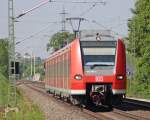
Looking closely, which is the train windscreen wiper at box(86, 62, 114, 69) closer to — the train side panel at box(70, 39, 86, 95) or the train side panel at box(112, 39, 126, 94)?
the train side panel at box(112, 39, 126, 94)

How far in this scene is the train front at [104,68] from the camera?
88.9 ft

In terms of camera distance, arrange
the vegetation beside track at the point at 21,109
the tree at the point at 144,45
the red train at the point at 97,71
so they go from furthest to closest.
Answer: the tree at the point at 144,45 → the red train at the point at 97,71 → the vegetation beside track at the point at 21,109

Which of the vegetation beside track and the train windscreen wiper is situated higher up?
the train windscreen wiper

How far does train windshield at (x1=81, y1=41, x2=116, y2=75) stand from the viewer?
2716cm

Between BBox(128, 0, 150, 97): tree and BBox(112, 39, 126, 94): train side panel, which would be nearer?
BBox(112, 39, 126, 94): train side panel

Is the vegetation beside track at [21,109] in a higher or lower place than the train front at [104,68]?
lower

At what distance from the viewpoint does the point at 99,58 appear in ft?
89.5

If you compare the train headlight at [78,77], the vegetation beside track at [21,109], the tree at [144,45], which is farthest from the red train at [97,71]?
the tree at [144,45]

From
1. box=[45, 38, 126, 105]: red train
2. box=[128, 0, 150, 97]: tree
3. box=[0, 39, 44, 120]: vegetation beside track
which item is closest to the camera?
box=[0, 39, 44, 120]: vegetation beside track

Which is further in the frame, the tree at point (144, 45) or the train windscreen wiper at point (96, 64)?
the tree at point (144, 45)

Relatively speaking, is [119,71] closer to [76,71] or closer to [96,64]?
[96,64]

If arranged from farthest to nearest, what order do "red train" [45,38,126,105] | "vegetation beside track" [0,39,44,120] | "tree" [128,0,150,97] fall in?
1. "tree" [128,0,150,97]
2. "red train" [45,38,126,105]
3. "vegetation beside track" [0,39,44,120]

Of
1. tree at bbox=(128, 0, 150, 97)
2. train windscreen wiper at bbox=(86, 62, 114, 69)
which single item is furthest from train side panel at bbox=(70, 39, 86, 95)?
tree at bbox=(128, 0, 150, 97)

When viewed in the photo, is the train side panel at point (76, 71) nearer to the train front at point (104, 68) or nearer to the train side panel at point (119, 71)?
the train front at point (104, 68)
